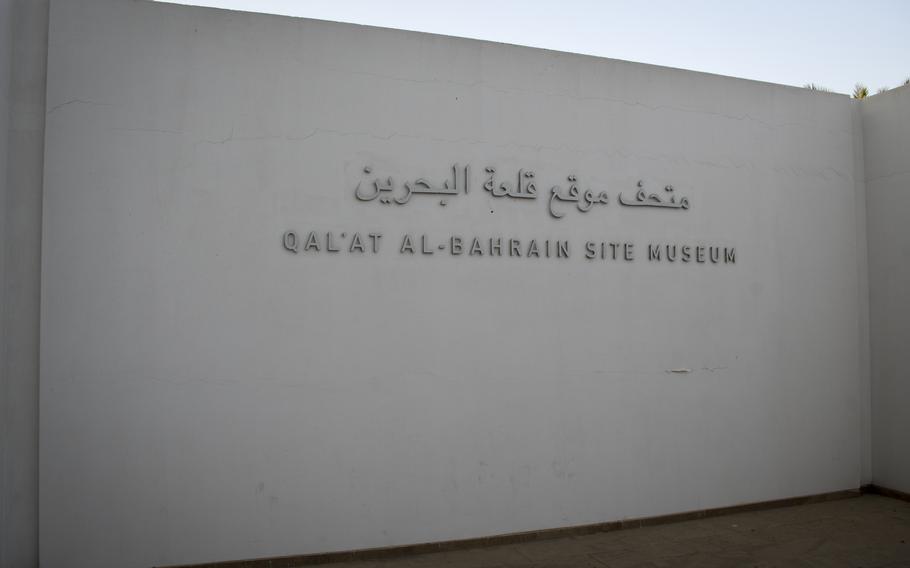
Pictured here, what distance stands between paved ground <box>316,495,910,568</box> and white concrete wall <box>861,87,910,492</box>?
1.95ft

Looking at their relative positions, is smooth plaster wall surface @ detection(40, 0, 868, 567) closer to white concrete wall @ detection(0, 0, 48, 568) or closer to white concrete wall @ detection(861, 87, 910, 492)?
white concrete wall @ detection(0, 0, 48, 568)

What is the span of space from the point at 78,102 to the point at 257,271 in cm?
143

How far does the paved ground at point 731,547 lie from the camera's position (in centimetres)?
427

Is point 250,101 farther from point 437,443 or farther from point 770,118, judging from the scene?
point 770,118

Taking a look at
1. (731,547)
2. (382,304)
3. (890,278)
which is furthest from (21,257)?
(890,278)

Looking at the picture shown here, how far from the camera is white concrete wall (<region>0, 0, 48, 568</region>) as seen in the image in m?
3.78

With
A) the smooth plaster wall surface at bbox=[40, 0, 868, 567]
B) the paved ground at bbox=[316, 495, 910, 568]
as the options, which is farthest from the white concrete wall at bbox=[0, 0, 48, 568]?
the paved ground at bbox=[316, 495, 910, 568]

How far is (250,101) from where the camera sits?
419 cm

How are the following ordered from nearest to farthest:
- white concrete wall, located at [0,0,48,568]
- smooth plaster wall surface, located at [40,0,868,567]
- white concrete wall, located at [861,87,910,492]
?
1. white concrete wall, located at [0,0,48,568]
2. smooth plaster wall surface, located at [40,0,868,567]
3. white concrete wall, located at [861,87,910,492]

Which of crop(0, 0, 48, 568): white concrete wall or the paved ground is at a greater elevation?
crop(0, 0, 48, 568): white concrete wall

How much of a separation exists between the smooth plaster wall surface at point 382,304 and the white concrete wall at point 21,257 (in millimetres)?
119

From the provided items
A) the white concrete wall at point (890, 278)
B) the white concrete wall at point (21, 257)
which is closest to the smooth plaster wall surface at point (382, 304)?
the white concrete wall at point (21, 257)

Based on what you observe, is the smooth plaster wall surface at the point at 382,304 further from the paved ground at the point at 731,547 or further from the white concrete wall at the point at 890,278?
the white concrete wall at the point at 890,278

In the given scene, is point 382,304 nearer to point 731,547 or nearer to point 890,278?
point 731,547
